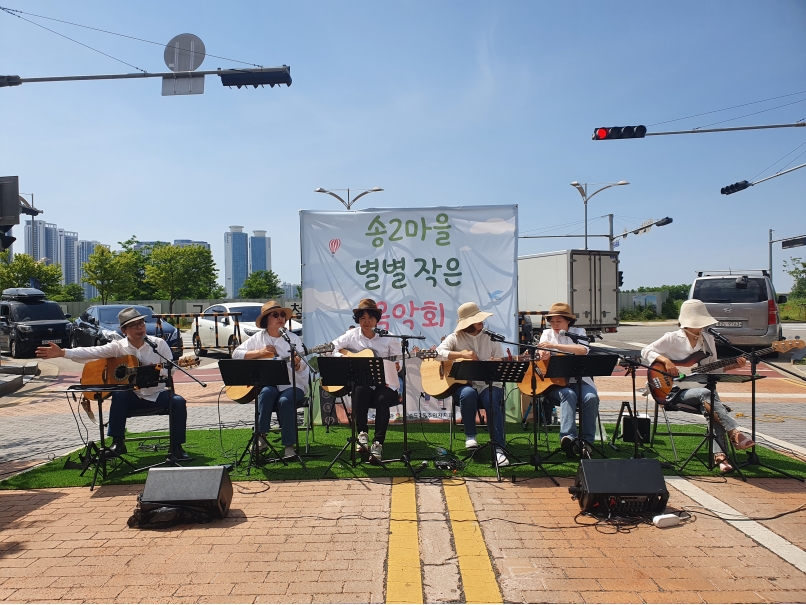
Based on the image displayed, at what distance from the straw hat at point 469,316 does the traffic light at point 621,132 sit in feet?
26.2

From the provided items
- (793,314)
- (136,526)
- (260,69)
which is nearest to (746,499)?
(136,526)

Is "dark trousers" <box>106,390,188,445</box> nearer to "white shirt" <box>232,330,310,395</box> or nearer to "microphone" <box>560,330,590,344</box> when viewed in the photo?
"white shirt" <box>232,330,310,395</box>

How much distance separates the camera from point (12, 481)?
572cm

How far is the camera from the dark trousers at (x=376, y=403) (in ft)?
20.8

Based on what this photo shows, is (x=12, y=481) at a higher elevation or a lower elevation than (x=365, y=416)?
lower

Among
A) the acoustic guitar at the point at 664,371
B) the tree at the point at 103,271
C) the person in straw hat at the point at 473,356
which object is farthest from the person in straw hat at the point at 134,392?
the tree at the point at 103,271

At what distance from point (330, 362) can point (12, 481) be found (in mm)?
3185

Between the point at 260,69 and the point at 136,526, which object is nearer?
the point at 136,526

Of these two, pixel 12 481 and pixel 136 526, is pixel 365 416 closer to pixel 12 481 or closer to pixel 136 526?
pixel 136 526

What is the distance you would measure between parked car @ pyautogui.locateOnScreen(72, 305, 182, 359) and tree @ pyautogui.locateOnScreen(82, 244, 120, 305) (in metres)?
25.5

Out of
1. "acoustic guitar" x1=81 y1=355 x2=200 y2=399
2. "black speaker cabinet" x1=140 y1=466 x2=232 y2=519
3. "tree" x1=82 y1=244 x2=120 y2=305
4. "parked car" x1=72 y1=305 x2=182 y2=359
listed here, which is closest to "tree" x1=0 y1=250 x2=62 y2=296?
"tree" x1=82 y1=244 x2=120 y2=305

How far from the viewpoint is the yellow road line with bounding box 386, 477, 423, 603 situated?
10.9 ft

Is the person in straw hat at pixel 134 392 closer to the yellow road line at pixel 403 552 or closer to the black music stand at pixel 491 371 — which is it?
the yellow road line at pixel 403 552

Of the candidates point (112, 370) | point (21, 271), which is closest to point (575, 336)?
point (112, 370)
